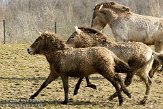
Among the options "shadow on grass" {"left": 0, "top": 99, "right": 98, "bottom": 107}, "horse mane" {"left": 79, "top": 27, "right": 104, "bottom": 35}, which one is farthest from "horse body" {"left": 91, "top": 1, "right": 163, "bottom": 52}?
"shadow on grass" {"left": 0, "top": 99, "right": 98, "bottom": 107}

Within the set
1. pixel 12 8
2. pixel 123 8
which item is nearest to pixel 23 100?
pixel 123 8

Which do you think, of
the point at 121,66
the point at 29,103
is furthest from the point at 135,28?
the point at 29,103

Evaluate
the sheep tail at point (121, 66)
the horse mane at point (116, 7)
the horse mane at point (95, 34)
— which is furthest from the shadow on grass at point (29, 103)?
the horse mane at point (116, 7)

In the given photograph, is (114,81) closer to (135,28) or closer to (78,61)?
(78,61)

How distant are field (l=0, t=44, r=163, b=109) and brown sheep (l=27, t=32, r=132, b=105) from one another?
1.11ft

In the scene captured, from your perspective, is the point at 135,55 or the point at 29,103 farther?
the point at 135,55

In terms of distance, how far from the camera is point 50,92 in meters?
11.5

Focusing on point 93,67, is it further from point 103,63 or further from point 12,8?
point 12,8

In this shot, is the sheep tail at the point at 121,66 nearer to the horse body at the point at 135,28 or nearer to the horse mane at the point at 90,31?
the horse mane at the point at 90,31

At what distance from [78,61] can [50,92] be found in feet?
5.66

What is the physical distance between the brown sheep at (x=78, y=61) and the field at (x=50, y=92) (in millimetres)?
340

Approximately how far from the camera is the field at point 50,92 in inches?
398

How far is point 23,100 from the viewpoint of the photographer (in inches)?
407

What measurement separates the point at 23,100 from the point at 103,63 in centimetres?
183
